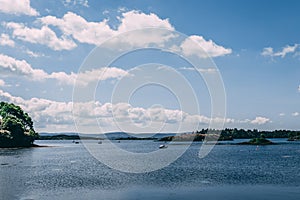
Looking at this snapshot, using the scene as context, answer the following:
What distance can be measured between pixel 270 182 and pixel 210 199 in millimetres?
22810

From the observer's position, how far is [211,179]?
233ft

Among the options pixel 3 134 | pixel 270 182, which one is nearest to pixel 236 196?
pixel 270 182

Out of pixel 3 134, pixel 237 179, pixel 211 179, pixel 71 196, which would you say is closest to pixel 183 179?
pixel 211 179

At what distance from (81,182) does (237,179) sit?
33.7 m

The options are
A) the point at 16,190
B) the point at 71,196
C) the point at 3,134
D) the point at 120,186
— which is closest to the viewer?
the point at 71,196

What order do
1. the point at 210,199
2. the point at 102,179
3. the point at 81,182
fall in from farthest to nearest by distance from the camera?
the point at 102,179
the point at 81,182
the point at 210,199

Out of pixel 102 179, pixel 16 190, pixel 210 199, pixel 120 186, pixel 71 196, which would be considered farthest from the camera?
pixel 102 179

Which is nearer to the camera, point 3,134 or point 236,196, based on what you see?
point 236,196

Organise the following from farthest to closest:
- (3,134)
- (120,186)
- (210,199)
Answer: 1. (3,134)
2. (120,186)
3. (210,199)

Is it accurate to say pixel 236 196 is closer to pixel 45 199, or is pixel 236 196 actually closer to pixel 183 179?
pixel 183 179

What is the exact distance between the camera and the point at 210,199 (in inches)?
1941

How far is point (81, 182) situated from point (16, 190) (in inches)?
548

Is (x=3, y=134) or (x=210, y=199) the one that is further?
(x=3, y=134)

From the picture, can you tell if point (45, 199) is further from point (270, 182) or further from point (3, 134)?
point (3, 134)
